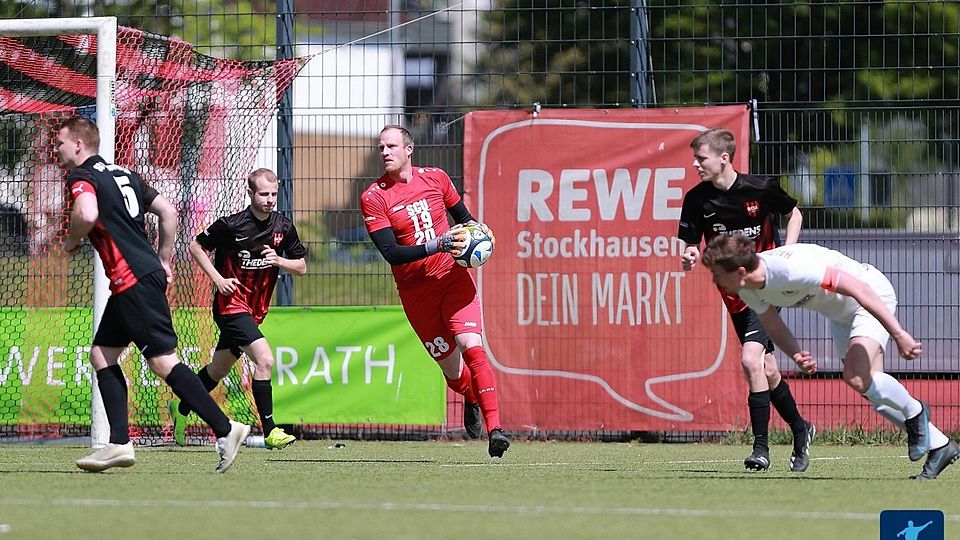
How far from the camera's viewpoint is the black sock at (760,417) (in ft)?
30.1

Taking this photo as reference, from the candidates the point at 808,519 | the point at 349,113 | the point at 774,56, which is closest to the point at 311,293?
the point at 349,113

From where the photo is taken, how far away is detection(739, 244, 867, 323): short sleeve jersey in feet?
24.7

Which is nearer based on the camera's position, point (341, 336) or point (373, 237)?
point (373, 237)

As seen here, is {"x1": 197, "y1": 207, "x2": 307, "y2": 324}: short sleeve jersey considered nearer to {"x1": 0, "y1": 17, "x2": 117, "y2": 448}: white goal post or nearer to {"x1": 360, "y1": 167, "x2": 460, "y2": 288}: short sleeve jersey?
{"x1": 0, "y1": 17, "x2": 117, "y2": 448}: white goal post

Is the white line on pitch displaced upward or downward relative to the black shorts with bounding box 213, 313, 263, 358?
downward

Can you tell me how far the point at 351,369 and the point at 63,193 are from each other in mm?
2639

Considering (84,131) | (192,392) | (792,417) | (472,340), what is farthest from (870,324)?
(84,131)

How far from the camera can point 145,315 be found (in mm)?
8219

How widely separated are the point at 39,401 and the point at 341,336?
2397mm

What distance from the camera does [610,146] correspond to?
1225 cm

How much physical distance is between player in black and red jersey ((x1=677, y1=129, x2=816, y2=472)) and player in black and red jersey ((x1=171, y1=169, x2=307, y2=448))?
3054 millimetres

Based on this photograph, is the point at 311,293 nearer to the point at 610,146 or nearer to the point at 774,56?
the point at 610,146

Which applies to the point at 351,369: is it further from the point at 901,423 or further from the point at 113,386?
the point at 901,423

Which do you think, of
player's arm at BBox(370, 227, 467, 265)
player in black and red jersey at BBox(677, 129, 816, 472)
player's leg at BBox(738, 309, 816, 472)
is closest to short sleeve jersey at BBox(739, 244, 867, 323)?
player's leg at BBox(738, 309, 816, 472)
